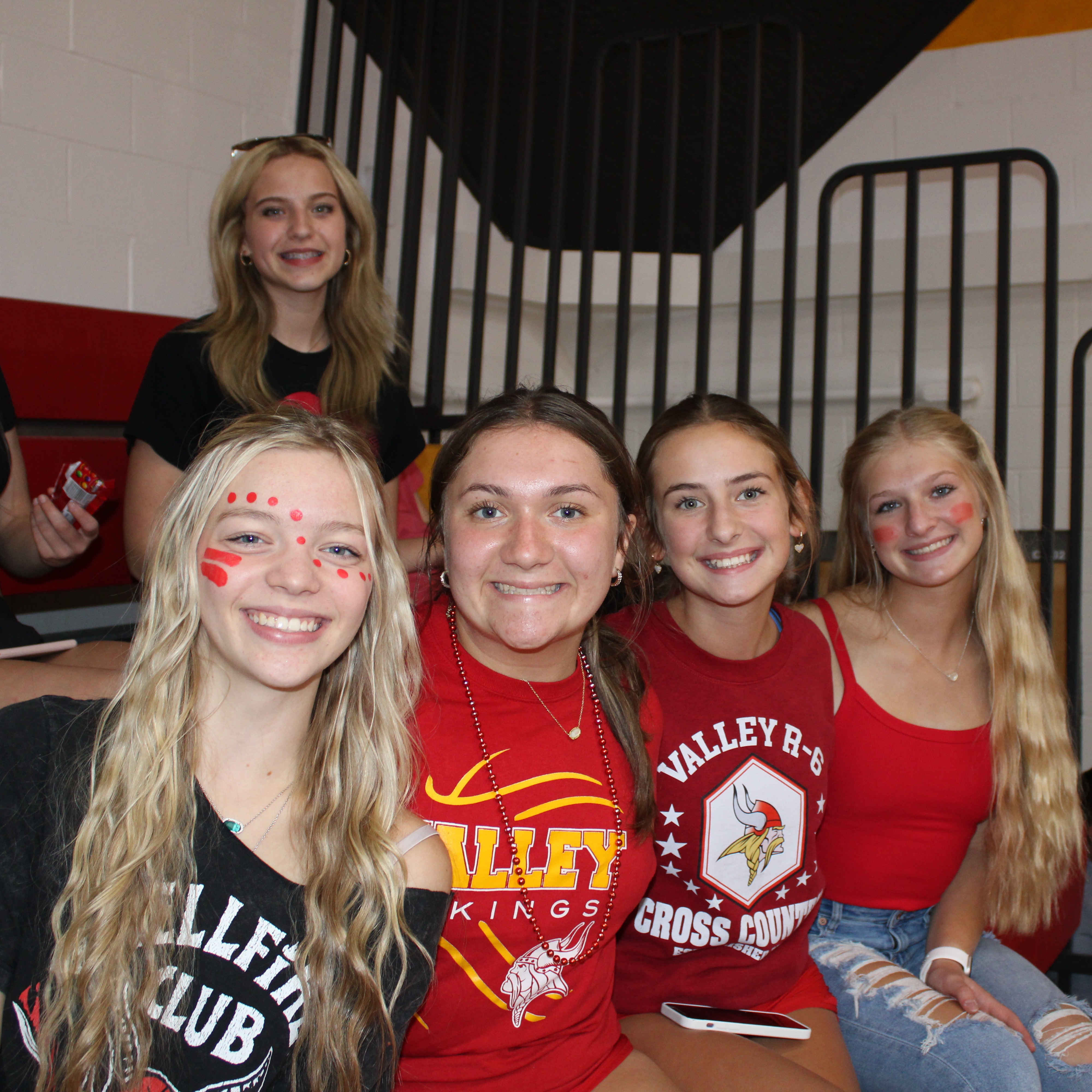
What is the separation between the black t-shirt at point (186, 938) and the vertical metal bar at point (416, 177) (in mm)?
2037

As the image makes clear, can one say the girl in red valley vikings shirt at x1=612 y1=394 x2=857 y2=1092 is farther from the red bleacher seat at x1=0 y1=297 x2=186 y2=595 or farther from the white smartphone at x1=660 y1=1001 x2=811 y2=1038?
the red bleacher seat at x1=0 y1=297 x2=186 y2=595

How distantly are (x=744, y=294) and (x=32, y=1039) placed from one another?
7.46 ft

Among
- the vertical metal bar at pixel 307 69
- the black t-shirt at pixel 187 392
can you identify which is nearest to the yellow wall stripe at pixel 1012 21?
the vertical metal bar at pixel 307 69

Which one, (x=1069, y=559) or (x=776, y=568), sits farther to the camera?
(x=1069, y=559)

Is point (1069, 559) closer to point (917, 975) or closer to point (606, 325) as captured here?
point (917, 975)

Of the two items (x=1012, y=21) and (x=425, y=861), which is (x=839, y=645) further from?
(x=1012, y=21)

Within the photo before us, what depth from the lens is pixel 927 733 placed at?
179cm

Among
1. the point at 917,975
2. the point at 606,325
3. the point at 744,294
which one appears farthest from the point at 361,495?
the point at 606,325

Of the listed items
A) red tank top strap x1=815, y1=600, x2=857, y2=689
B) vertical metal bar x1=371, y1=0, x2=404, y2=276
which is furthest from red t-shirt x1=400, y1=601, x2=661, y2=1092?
vertical metal bar x1=371, y1=0, x2=404, y2=276

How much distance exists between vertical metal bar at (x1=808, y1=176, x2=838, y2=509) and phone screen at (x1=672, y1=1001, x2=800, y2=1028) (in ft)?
4.80

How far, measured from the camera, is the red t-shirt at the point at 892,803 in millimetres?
1755

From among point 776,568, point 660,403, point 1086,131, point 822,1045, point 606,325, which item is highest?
point 1086,131

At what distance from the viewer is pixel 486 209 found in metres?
2.87

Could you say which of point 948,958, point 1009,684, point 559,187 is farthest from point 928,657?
point 559,187
